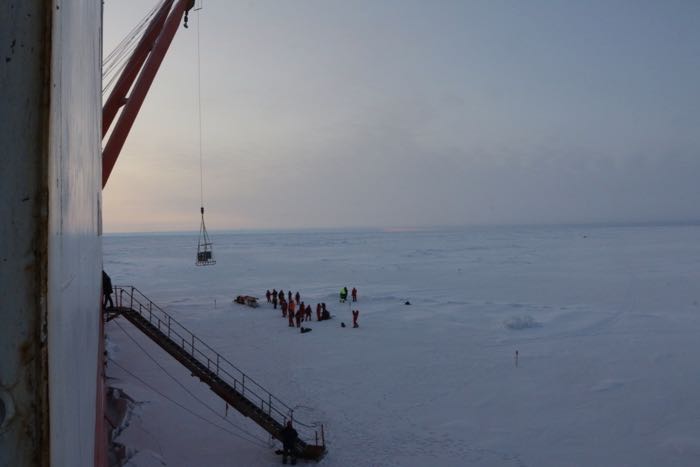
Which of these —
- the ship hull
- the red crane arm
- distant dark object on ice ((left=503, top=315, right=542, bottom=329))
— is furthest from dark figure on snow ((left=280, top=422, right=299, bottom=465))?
distant dark object on ice ((left=503, top=315, right=542, bottom=329))

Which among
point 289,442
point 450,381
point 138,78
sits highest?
point 138,78

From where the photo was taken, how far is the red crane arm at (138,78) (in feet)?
43.7

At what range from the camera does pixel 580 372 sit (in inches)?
597

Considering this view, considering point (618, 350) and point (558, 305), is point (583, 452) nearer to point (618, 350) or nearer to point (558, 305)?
point (618, 350)

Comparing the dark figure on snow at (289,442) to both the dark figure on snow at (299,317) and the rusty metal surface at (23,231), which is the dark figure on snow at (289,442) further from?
the dark figure on snow at (299,317)

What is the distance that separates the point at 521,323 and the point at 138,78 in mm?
18109

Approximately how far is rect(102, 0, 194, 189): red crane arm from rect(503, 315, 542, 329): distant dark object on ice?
17217 millimetres

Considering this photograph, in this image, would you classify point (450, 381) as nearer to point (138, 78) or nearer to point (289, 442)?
point (289, 442)

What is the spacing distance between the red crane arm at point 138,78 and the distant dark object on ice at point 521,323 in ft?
56.5

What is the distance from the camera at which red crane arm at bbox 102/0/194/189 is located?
43.7ft

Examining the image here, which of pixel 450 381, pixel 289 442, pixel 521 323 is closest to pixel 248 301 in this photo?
pixel 521 323

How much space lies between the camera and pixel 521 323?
69.7 feet

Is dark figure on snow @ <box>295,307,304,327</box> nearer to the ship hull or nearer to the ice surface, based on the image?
the ice surface

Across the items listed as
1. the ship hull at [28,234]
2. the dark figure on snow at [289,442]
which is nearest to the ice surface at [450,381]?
the dark figure on snow at [289,442]
